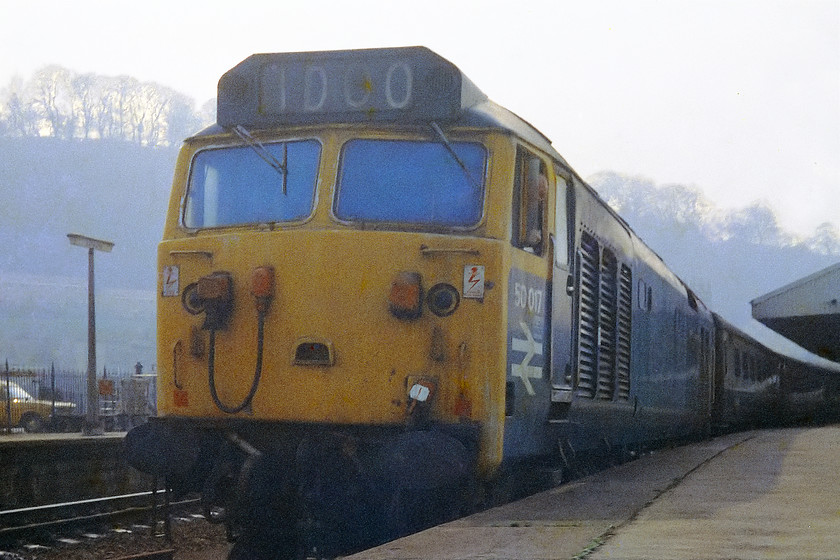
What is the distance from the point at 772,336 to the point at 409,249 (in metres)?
153

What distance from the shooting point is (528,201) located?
6.77 meters

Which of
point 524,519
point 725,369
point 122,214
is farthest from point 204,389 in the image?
point 122,214

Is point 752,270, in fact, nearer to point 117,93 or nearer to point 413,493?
point 117,93

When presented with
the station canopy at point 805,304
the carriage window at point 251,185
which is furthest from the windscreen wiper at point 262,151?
the station canopy at point 805,304

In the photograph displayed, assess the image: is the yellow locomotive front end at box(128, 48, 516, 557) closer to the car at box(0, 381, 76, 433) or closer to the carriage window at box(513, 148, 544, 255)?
the carriage window at box(513, 148, 544, 255)

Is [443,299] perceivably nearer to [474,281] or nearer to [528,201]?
[474,281]

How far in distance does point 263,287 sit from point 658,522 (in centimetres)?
253

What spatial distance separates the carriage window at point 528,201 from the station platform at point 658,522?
1.55 meters

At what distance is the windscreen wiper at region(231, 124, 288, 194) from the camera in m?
6.89

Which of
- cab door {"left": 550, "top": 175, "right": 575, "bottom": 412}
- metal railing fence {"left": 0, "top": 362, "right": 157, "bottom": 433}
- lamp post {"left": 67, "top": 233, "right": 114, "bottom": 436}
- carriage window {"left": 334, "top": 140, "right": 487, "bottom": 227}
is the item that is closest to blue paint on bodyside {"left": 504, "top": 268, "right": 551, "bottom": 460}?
cab door {"left": 550, "top": 175, "right": 575, "bottom": 412}

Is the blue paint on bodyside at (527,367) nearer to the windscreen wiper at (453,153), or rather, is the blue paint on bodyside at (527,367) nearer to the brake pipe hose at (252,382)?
the windscreen wiper at (453,153)

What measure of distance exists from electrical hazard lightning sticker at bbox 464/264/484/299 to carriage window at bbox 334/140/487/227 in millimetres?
319

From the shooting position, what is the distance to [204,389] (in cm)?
677

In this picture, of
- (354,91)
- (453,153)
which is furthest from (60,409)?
(453,153)
